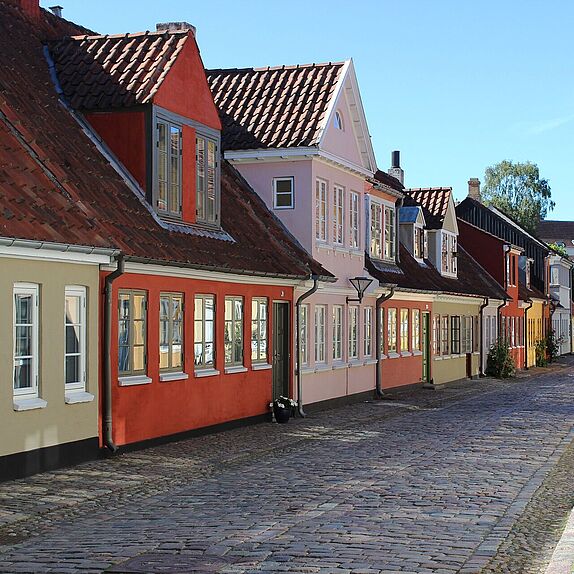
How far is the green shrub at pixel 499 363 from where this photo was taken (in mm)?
46062

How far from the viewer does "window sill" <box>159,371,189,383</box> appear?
17422 millimetres

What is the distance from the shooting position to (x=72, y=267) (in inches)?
575

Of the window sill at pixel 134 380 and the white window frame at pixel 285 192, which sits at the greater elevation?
the white window frame at pixel 285 192

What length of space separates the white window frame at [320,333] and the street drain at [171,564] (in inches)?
661

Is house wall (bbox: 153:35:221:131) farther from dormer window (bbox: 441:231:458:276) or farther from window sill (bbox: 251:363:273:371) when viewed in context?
dormer window (bbox: 441:231:458:276)

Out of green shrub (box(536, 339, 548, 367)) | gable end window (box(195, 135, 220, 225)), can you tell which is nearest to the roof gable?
gable end window (box(195, 135, 220, 225))

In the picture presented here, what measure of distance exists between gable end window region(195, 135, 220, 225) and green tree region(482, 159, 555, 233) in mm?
74019

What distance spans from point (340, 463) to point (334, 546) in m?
6.11

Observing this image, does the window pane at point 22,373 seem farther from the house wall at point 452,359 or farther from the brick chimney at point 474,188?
the brick chimney at point 474,188

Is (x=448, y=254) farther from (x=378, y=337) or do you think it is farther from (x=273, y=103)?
(x=273, y=103)

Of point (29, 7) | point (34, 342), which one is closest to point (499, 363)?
point (29, 7)

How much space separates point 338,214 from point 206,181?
23.4 feet

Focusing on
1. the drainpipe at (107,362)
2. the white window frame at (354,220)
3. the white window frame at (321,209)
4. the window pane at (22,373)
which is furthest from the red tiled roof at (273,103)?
the window pane at (22,373)

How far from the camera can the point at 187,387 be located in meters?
18.4
